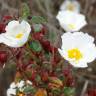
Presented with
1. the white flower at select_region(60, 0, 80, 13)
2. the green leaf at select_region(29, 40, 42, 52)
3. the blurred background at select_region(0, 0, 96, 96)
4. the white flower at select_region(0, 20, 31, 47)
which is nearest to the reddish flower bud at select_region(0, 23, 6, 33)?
the white flower at select_region(0, 20, 31, 47)

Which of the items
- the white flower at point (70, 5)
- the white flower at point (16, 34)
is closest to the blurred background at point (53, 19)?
the white flower at point (70, 5)

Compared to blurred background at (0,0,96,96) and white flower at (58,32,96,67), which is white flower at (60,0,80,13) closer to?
blurred background at (0,0,96,96)

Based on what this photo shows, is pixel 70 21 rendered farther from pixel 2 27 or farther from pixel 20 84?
pixel 2 27

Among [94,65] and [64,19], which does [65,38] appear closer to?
[64,19]

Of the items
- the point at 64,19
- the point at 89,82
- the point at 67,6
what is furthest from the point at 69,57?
the point at 67,6

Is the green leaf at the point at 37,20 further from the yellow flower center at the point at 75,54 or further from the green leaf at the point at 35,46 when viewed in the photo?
the yellow flower center at the point at 75,54

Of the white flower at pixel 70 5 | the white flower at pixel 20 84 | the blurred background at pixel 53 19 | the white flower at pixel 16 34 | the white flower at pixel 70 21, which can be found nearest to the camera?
the white flower at pixel 16 34

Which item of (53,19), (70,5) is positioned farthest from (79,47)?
(70,5)
